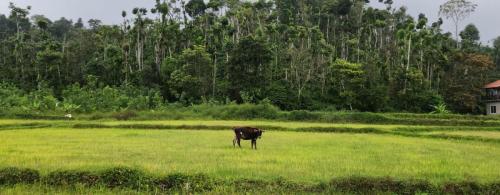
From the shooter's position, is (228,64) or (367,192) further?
(228,64)

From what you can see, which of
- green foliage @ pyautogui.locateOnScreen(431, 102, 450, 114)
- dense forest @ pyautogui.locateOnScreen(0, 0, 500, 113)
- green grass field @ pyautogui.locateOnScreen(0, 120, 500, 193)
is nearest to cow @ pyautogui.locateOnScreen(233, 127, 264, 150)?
green grass field @ pyautogui.locateOnScreen(0, 120, 500, 193)

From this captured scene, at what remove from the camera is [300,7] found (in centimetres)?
5709

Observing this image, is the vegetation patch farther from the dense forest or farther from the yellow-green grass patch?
the dense forest

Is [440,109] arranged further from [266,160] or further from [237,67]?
[266,160]

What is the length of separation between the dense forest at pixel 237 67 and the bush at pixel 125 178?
2719 centimetres

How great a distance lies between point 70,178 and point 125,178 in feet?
3.67

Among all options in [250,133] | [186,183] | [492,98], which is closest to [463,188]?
[186,183]

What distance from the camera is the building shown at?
4647 cm

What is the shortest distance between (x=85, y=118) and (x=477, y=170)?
26.2 meters

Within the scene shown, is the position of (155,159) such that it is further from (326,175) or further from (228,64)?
(228,64)

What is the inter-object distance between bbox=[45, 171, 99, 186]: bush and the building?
4446 cm

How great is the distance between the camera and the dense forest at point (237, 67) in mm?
40875

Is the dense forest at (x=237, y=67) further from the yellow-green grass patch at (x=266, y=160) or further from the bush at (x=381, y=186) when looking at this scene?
the bush at (x=381, y=186)

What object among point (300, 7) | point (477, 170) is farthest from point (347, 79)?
point (477, 170)
